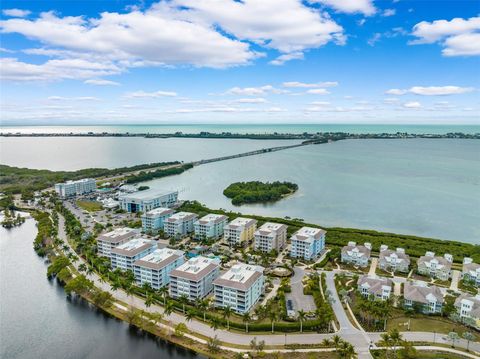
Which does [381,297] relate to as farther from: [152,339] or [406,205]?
[406,205]

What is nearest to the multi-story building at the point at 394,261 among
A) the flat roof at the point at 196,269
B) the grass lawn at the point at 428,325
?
the grass lawn at the point at 428,325

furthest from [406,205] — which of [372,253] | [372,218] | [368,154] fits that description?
[368,154]

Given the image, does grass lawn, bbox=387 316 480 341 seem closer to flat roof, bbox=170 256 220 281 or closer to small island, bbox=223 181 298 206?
flat roof, bbox=170 256 220 281

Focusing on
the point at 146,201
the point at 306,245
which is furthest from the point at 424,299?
the point at 146,201

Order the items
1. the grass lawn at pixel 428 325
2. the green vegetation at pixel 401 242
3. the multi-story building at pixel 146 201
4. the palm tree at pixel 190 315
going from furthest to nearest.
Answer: the multi-story building at pixel 146 201, the green vegetation at pixel 401 242, the palm tree at pixel 190 315, the grass lawn at pixel 428 325

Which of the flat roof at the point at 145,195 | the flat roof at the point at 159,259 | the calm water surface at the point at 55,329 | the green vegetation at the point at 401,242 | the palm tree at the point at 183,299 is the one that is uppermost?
the flat roof at the point at 145,195

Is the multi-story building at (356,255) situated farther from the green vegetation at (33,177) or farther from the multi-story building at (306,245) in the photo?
the green vegetation at (33,177)

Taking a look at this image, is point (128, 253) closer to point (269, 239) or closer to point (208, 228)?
point (208, 228)

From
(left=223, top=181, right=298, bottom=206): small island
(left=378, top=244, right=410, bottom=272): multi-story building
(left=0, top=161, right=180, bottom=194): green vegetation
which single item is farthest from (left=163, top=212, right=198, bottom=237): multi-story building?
(left=0, top=161, right=180, bottom=194): green vegetation
